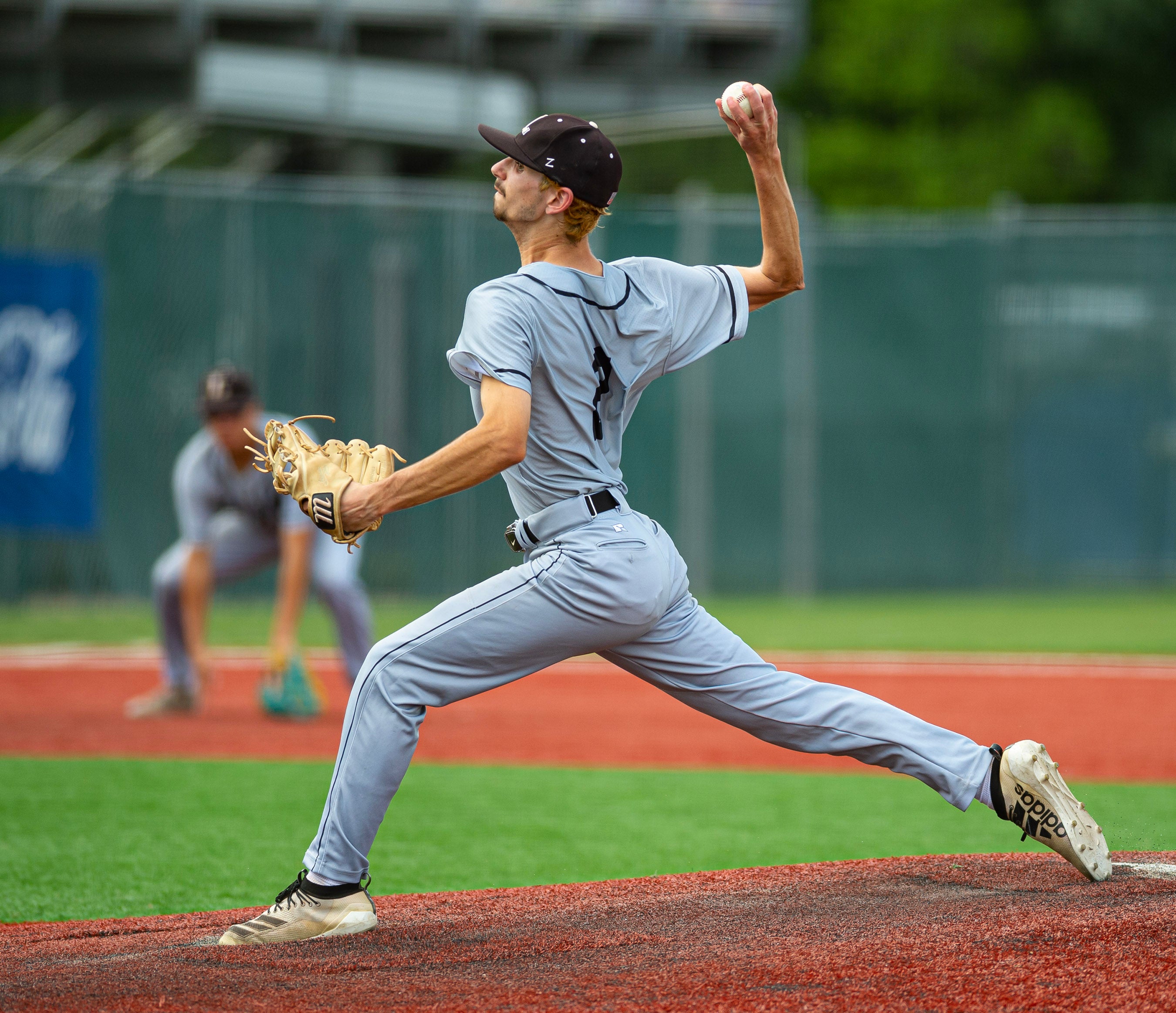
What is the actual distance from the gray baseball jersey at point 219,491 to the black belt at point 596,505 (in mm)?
4076

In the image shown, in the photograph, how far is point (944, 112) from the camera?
31984 millimetres

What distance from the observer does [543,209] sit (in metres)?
3.60

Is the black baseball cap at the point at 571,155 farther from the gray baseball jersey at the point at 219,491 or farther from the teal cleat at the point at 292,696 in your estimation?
the teal cleat at the point at 292,696

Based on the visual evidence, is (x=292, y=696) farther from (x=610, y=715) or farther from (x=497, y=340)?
(x=497, y=340)

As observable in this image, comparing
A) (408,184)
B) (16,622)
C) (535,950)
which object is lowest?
(16,622)

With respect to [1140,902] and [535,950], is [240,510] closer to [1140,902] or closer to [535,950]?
[535,950]

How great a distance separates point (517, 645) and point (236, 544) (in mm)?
4845

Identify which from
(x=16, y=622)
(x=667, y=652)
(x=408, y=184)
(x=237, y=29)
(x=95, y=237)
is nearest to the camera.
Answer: (x=667, y=652)

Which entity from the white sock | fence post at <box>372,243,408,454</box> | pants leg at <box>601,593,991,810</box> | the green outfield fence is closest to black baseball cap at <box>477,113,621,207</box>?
pants leg at <box>601,593,991,810</box>

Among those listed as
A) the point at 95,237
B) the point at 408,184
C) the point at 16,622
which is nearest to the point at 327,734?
the point at 16,622

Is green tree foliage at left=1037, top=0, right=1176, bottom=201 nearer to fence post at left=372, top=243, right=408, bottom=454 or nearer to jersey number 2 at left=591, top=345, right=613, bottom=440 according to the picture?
fence post at left=372, top=243, right=408, bottom=454

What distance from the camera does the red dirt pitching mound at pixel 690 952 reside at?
9.83ft

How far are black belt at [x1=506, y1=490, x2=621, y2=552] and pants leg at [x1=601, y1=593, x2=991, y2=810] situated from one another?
0.30 metres

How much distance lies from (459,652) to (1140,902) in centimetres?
172
